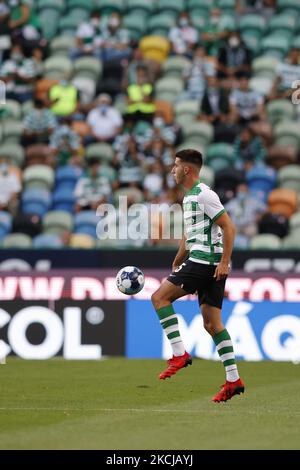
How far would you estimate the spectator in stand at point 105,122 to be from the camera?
78.7ft

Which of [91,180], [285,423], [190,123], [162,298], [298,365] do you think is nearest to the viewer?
[285,423]

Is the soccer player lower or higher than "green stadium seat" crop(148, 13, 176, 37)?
lower

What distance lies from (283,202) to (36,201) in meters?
4.64

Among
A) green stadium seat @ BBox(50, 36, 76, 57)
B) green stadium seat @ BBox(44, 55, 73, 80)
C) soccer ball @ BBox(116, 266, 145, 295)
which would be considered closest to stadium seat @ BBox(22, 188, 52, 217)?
green stadium seat @ BBox(44, 55, 73, 80)

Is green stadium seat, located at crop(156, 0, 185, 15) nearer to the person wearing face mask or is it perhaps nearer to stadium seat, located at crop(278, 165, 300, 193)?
the person wearing face mask

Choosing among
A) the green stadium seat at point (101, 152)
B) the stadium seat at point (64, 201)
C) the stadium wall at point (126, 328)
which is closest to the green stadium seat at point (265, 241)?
the stadium wall at point (126, 328)

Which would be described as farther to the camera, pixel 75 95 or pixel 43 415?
pixel 75 95

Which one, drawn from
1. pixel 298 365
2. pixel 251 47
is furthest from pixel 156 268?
pixel 251 47

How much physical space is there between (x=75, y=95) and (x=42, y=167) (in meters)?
2.05

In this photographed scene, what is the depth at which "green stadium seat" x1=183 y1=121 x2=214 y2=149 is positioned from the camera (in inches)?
931

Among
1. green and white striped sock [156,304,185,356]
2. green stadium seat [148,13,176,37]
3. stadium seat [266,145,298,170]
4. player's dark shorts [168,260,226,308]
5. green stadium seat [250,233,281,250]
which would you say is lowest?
green and white striped sock [156,304,185,356]

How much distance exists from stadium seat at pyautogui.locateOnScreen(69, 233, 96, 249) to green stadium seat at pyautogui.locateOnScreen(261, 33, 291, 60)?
23.1ft
